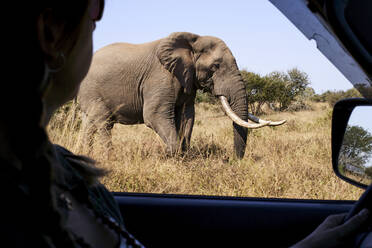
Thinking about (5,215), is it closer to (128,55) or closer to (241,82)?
(241,82)

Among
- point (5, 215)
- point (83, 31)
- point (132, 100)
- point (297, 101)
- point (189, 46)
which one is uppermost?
point (83, 31)

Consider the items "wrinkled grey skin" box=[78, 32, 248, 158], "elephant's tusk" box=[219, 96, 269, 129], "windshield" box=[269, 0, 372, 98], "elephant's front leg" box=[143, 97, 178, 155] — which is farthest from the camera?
"wrinkled grey skin" box=[78, 32, 248, 158]

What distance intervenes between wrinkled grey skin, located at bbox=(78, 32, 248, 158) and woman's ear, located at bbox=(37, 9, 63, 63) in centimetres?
459

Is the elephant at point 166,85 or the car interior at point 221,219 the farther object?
the elephant at point 166,85

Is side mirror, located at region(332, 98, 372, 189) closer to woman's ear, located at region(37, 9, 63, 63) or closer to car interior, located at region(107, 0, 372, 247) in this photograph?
car interior, located at region(107, 0, 372, 247)

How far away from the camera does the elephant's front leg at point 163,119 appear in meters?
5.44

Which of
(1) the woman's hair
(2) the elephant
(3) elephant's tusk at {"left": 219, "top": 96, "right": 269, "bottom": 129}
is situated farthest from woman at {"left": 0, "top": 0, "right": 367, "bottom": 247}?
(3) elephant's tusk at {"left": 219, "top": 96, "right": 269, "bottom": 129}

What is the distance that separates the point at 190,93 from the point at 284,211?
4.43 meters

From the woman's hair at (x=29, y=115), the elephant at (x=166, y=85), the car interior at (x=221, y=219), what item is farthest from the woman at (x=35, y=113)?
the elephant at (x=166, y=85)

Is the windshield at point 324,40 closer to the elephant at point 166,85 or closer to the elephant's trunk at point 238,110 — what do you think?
the elephant at point 166,85

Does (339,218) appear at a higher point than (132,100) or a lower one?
higher

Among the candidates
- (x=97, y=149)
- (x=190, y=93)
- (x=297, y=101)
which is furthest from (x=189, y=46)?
(x=297, y=101)

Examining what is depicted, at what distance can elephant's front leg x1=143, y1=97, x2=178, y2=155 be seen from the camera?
544cm

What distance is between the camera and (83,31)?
696 millimetres
